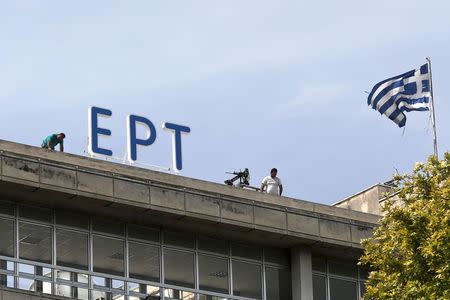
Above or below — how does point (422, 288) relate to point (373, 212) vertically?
below

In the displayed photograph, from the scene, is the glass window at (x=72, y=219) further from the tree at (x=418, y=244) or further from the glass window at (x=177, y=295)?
the tree at (x=418, y=244)

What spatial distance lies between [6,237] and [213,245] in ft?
27.8

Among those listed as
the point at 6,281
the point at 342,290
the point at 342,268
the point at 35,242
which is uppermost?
the point at 342,268

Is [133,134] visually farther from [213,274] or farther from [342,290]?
[342,290]

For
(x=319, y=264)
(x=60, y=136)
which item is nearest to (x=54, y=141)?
(x=60, y=136)

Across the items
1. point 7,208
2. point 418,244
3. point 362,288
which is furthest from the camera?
point 362,288

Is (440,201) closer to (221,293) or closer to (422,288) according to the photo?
(422,288)

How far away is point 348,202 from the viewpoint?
67.4m

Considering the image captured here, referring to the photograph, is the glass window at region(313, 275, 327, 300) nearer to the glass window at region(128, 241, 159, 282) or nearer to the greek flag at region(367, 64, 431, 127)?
the glass window at region(128, 241, 159, 282)

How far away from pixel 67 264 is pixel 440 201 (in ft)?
42.4

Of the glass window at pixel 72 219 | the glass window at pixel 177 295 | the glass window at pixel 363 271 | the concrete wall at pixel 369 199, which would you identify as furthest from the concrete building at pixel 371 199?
the glass window at pixel 72 219

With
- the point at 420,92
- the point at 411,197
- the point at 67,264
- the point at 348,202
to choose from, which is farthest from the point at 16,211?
the point at 420,92

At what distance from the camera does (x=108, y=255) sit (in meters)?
56.2

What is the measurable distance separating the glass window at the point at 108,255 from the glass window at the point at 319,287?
335 inches
